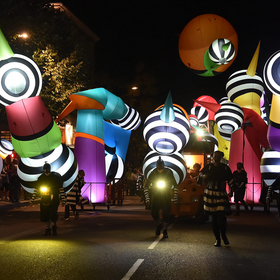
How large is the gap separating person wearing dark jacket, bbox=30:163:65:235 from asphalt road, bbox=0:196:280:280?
0.47 m

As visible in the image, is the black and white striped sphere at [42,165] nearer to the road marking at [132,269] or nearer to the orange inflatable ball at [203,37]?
the road marking at [132,269]

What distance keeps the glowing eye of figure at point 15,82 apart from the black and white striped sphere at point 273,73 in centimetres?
Answer: 559

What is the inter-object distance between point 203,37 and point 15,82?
7.35 m

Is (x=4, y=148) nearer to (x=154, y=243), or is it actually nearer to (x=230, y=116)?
(x=230, y=116)

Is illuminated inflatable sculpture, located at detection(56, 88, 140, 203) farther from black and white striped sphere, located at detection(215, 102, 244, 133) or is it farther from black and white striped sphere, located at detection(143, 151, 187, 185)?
black and white striped sphere, located at detection(215, 102, 244, 133)

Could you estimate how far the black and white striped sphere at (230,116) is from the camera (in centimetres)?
1992

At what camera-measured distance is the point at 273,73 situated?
11430 millimetres

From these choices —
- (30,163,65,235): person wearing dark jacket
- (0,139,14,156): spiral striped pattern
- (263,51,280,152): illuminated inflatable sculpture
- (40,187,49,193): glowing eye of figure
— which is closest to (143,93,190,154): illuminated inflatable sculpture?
(263,51,280,152): illuminated inflatable sculpture

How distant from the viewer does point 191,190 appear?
15.6 meters

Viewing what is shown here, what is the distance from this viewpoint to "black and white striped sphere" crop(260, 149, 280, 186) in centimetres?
1388

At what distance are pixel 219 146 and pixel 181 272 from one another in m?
19.8

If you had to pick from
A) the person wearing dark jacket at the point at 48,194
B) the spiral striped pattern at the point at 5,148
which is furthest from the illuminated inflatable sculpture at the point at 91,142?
the spiral striped pattern at the point at 5,148

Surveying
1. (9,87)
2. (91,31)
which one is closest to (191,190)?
(9,87)

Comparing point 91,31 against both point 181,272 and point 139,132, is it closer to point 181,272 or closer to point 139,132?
point 139,132
